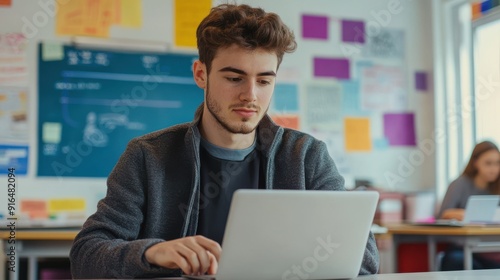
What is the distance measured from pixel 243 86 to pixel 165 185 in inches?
12.0

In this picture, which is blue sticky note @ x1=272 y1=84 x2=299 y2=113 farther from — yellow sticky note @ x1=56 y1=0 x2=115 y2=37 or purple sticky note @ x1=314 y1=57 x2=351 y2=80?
yellow sticky note @ x1=56 y1=0 x2=115 y2=37

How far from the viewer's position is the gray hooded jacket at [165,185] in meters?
1.55

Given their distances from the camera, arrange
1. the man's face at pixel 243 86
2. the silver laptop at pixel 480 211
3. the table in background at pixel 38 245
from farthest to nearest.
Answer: the silver laptop at pixel 480 211, the table in background at pixel 38 245, the man's face at pixel 243 86

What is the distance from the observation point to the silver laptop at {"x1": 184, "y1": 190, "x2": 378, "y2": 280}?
120 centimetres

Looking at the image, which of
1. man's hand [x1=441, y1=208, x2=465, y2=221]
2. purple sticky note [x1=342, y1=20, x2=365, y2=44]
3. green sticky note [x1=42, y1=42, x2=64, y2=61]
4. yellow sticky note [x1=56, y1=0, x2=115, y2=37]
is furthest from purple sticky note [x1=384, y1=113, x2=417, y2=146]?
green sticky note [x1=42, y1=42, x2=64, y2=61]

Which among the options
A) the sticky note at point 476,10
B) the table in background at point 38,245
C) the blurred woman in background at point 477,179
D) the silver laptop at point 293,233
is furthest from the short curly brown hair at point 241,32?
the sticky note at point 476,10

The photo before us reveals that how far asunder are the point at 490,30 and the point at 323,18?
1.17 meters

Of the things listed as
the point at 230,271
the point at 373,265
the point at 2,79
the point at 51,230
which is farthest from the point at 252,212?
the point at 2,79

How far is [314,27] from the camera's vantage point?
5016 mm

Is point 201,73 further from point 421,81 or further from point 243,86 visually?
point 421,81

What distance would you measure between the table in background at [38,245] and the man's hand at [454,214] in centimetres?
214

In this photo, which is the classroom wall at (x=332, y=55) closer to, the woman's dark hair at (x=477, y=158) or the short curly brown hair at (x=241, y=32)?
the woman's dark hair at (x=477, y=158)

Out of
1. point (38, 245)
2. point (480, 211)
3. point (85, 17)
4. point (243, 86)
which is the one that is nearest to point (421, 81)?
point (480, 211)

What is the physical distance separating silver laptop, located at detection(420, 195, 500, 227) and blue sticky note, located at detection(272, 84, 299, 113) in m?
1.50
